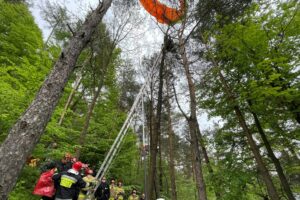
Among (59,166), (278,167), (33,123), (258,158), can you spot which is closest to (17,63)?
(59,166)

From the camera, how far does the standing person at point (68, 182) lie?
548 centimetres

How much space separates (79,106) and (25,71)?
745 centimetres

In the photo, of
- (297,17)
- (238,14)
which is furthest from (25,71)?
(297,17)

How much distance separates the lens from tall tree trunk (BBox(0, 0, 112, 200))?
320 centimetres

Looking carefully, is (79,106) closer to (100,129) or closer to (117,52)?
(100,129)

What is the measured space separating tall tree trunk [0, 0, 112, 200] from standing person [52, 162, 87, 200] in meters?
2.08

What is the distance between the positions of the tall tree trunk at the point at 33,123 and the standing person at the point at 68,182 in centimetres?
208

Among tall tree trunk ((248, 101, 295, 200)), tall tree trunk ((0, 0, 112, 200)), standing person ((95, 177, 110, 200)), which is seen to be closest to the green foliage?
tall tree trunk ((0, 0, 112, 200))

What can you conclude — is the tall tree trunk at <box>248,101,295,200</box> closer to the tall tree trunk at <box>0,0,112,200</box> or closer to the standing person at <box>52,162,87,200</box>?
the standing person at <box>52,162,87,200</box>

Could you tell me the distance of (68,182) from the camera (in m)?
5.46

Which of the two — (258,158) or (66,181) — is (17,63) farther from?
(258,158)

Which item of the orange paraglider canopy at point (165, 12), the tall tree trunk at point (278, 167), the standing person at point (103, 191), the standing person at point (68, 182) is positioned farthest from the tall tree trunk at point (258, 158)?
the standing person at point (68, 182)

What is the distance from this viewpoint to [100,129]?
12625 millimetres

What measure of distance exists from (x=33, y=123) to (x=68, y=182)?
2.34 m
